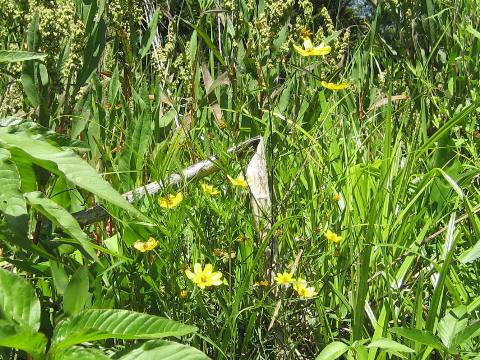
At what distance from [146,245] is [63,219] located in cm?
45

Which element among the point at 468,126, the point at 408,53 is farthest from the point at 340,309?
the point at 408,53

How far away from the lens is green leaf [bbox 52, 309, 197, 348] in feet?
3.02

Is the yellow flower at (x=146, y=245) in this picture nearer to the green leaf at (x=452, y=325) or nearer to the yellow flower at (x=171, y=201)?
the yellow flower at (x=171, y=201)

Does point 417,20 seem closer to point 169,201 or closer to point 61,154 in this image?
point 169,201

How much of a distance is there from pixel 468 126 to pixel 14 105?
4.29 ft

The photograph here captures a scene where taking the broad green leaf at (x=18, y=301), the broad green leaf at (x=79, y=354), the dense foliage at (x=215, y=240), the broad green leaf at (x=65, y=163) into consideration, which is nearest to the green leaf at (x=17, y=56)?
the dense foliage at (x=215, y=240)

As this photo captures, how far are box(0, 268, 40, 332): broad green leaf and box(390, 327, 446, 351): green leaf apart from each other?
54 cm

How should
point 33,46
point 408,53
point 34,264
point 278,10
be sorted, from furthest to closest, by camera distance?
1. point 408,53
2. point 278,10
3. point 33,46
4. point 34,264

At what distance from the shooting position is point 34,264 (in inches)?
51.2

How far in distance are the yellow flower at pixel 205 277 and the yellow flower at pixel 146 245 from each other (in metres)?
0.09

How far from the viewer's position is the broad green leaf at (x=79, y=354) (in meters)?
0.88

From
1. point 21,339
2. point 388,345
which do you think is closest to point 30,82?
point 21,339

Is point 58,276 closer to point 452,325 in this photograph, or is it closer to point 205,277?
point 205,277

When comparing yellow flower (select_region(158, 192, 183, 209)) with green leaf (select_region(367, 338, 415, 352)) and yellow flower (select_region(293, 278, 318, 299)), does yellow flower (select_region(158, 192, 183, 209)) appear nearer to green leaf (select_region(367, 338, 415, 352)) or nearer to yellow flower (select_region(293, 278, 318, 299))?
yellow flower (select_region(293, 278, 318, 299))
